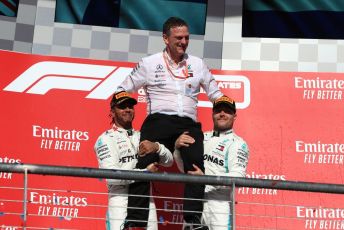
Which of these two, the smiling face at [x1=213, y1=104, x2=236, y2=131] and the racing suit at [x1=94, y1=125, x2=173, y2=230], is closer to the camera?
the racing suit at [x1=94, y1=125, x2=173, y2=230]

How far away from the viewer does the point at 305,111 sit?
5.13 meters

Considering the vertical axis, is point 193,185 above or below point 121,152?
below

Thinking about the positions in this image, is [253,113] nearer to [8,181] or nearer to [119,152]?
[119,152]

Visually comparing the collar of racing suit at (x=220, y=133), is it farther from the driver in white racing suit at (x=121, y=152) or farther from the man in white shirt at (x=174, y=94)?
the driver in white racing suit at (x=121, y=152)

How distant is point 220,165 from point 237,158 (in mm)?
134

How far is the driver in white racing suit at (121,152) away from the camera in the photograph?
397 cm

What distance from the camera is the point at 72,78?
203 inches

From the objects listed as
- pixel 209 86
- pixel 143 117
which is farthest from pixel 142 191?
pixel 143 117

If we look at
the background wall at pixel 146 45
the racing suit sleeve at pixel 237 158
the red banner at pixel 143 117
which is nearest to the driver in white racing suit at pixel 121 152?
the racing suit sleeve at pixel 237 158

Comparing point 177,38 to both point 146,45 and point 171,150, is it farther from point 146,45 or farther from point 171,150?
point 146,45

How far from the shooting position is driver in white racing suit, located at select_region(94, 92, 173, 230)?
3.97 metres

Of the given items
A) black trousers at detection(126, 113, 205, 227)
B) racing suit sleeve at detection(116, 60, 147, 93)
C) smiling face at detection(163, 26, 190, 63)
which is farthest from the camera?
racing suit sleeve at detection(116, 60, 147, 93)

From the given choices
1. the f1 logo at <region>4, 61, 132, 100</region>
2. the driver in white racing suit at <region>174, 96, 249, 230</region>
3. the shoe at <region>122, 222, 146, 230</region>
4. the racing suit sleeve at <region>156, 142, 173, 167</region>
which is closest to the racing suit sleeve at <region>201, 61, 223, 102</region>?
the driver in white racing suit at <region>174, 96, 249, 230</region>

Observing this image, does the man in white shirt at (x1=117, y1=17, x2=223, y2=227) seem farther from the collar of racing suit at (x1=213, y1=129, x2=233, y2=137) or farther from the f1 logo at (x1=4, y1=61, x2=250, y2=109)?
the f1 logo at (x1=4, y1=61, x2=250, y2=109)
